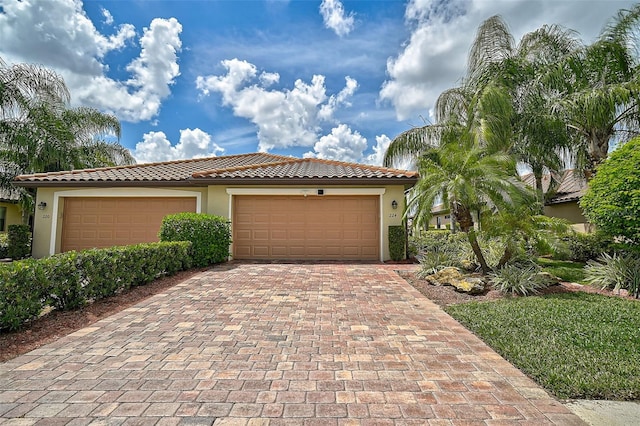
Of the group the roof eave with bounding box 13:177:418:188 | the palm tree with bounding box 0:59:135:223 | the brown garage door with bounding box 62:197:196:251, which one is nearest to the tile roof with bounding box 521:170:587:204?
the roof eave with bounding box 13:177:418:188

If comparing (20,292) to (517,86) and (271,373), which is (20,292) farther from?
(517,86)

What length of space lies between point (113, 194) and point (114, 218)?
92cm

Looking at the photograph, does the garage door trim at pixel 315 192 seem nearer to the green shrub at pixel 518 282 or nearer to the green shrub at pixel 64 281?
the green shrub at pixel 518 282

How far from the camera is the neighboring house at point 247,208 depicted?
1157 cm

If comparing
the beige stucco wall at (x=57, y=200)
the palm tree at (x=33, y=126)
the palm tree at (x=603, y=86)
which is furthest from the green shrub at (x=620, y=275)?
the palm tree at (x=33, y=126)

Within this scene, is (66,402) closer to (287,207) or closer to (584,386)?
(584,386)

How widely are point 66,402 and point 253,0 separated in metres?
9.87

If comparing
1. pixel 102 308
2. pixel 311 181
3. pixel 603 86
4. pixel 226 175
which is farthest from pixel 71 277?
pixel 603 86

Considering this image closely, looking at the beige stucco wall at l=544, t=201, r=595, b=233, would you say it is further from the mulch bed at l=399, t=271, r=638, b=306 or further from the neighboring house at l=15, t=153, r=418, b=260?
the neighboring house at l=15, t=153, r=418, b=260

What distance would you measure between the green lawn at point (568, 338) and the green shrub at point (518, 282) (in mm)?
380

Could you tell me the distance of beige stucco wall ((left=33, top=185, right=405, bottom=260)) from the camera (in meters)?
11.6

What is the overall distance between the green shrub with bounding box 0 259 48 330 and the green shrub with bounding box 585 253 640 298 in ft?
35.5

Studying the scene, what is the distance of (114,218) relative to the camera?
477 inches

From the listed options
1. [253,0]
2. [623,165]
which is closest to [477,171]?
[623,165]
